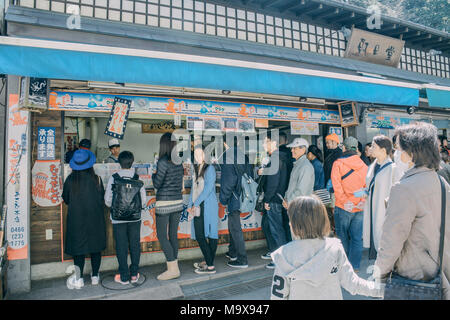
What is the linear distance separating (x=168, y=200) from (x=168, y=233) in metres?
0.62

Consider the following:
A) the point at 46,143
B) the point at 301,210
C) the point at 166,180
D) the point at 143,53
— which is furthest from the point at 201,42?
the point at 301,210

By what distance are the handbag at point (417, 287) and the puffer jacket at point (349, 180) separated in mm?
2582

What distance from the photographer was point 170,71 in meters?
4.48

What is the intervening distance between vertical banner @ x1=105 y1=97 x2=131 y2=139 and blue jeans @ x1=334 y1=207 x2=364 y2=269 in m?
3.97

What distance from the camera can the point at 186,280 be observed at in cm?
461

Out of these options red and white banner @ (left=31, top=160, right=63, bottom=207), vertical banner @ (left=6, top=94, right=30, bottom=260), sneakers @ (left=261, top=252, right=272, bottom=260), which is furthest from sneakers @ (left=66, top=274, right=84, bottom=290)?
sneakers @ (left=261, top=252, right=272, bottom=260)

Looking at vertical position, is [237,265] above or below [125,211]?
below

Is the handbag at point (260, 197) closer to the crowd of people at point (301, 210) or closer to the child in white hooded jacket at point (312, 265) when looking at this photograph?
the crowd of people at point (301, 210)

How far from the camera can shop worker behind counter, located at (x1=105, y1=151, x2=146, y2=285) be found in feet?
14.1

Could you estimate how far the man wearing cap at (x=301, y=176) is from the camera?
4801mm

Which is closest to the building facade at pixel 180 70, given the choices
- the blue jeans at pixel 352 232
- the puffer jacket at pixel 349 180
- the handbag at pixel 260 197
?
the handbag at pixel 260 197

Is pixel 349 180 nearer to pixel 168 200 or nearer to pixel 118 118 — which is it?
pixel 168 200

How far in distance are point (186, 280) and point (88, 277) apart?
162cm
